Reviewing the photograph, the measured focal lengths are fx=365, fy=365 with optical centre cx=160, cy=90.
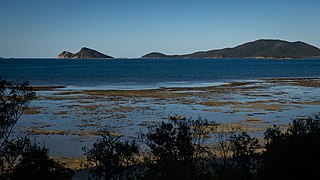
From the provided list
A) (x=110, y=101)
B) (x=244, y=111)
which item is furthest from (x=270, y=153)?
(x=110, y=101)

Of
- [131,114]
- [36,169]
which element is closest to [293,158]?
[36,169]

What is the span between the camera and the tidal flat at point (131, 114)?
2238 centimetres

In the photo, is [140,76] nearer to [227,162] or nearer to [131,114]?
[131,114]

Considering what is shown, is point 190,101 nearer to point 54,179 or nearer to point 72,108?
point 72,108

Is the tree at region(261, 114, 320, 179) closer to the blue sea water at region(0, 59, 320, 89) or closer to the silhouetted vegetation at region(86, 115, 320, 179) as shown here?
the silhouetted vegetation at region(86, 115, 320, 179)

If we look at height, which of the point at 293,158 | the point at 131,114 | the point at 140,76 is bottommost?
the point at 131,114

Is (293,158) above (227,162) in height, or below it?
above

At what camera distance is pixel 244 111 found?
31000 mm

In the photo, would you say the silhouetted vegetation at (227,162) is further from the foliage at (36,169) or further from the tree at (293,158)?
the foliage at (36,169)

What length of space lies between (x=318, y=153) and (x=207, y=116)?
18412mm

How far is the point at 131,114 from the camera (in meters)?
29.5

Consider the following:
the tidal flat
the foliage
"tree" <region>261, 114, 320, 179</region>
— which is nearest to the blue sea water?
the tidal flat

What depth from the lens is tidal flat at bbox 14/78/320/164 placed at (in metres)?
22.4

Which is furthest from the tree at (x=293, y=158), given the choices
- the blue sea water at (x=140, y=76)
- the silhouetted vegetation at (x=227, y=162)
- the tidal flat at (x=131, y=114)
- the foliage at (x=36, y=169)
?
the blue sea water at (x=140, y=76)
